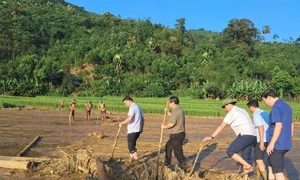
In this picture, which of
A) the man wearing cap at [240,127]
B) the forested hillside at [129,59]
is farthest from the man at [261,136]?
the forested hillside at [129,59]

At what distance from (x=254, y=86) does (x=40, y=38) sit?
4866 cm

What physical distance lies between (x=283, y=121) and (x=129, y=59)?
5928 cm

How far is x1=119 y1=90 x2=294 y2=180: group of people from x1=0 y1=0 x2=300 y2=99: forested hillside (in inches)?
1483

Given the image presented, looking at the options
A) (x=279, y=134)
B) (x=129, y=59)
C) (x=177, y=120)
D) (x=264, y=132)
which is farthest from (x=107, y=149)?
(x=129, y=59)

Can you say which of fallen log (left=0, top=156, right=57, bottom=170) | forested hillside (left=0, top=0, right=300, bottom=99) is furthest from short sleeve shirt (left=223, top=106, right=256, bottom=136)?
forested hillside (left=0, top=0, right=300, bottom=99)

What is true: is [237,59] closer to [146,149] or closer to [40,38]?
[40,38]

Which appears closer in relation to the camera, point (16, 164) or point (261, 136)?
point (261, 136)

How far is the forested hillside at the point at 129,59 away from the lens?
49.2m

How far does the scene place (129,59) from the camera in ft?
211

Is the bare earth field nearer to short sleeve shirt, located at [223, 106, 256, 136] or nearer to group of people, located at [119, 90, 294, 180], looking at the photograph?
group of people, located at [119, 90, 294, 180]

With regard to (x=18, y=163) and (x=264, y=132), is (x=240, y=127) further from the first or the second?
→ (x=18, y=163)

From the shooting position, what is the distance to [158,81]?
53.3 m

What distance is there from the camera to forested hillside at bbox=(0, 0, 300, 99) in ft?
162

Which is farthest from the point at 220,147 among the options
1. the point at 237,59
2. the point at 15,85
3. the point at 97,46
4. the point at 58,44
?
the point at 58,44
